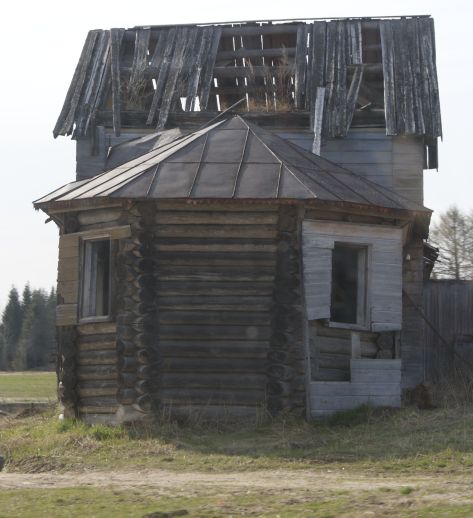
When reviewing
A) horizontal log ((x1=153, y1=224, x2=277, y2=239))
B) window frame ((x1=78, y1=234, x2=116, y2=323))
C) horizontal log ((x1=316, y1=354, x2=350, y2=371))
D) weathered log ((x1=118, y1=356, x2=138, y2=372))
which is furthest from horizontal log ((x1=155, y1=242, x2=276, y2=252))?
horizontal log ((x1=316, y1=354, x2=350, y2=371))

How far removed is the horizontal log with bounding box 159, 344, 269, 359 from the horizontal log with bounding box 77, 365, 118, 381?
0.83 m

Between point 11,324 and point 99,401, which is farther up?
point 11,324

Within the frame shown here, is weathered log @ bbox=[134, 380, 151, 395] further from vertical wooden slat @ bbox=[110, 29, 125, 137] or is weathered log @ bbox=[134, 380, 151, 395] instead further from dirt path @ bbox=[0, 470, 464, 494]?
vertical wooden slat @ bbox=[110, 29, 125, 137]

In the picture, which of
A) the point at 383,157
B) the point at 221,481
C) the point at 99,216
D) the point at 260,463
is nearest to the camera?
the point at 221,481

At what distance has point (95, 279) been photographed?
59.2ft

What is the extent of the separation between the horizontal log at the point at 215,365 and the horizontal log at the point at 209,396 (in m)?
0.28

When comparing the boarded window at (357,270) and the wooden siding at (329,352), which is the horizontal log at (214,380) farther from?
the boarded window at (357,270)

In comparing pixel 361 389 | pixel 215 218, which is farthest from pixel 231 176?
pixel 361 389

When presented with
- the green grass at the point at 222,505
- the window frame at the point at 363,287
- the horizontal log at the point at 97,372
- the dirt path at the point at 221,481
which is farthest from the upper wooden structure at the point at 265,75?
the green grass at the point at 222,505

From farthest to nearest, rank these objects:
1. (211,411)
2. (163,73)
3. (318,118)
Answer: (163,73)
(318,118)
(211,411)

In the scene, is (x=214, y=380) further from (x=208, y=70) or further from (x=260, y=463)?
(x=208, y=70)

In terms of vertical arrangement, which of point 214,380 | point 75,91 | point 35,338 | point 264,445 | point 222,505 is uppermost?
point 75,91

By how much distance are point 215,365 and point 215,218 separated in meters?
2.08

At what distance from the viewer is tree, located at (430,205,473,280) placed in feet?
134
